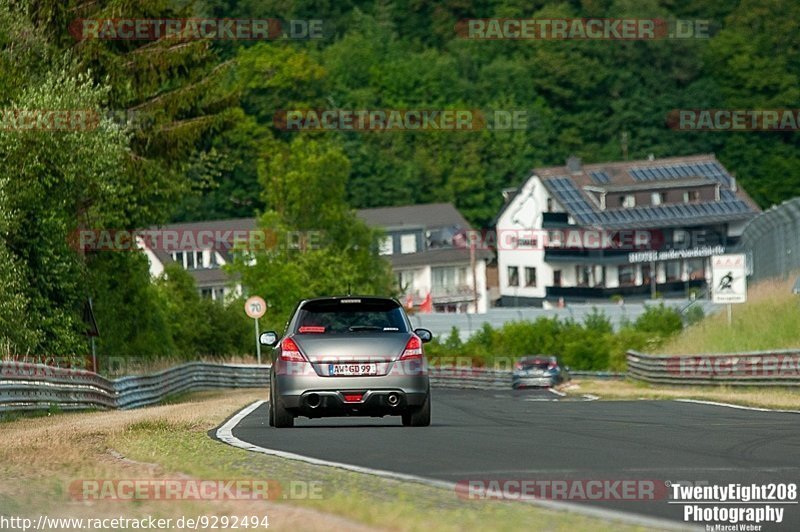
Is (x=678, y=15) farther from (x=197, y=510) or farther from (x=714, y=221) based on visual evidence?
(x=197, y=510)

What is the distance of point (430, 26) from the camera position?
535 ft

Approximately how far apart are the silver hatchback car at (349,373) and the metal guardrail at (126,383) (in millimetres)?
6098

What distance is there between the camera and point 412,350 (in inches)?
692

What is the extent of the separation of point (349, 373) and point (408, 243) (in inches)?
4681

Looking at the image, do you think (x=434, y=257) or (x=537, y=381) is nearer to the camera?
(x=537, y=381)

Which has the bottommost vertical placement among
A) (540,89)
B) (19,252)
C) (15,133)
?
(19,252)

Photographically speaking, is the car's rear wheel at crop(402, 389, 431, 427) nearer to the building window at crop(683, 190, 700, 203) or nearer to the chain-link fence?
the chain-link fence

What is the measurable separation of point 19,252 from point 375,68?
117680mm

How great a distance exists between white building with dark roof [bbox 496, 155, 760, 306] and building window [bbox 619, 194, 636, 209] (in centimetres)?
8

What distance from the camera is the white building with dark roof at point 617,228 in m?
127

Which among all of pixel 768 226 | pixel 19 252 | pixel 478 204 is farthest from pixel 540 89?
pixel 19 252

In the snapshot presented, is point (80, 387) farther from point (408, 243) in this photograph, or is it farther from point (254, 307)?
point (408, 243)

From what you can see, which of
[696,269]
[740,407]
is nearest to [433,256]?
[696,269]

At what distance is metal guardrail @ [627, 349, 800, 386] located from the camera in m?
29.4
